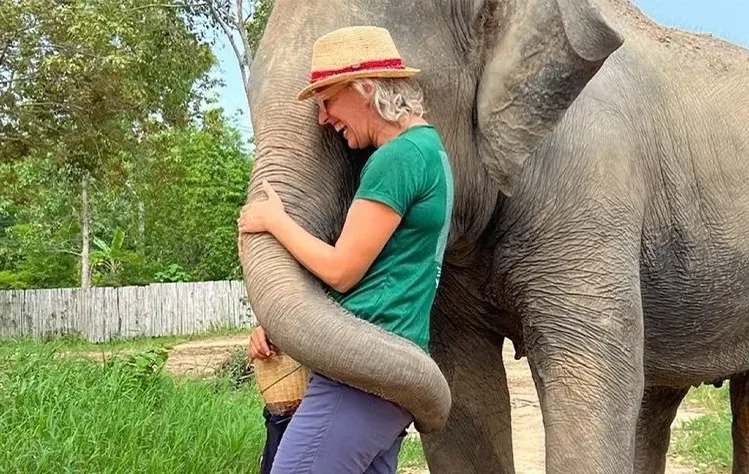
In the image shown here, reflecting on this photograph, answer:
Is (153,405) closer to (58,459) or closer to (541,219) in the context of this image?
(58,459)

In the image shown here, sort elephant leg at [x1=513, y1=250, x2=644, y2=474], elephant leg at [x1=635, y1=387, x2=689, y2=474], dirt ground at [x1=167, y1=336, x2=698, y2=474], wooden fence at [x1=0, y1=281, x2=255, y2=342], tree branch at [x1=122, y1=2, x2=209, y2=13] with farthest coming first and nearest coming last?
wooden fence at [x1=0, y1=281, x2=255, y2=342]
tree branch at [x1=122, y1=2, x2=209, y2=13]
dirt ground at [x1=167, y1=336, x2=698, y2=474]
elephant leg at [x1=635, y1=387, x2=689, y2=474]
elephant leg at [x1=513, y1=250, x2=644, y2=474]

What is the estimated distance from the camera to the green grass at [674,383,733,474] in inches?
232

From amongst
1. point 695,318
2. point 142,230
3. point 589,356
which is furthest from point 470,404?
point 142,230

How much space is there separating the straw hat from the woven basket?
0.62 m

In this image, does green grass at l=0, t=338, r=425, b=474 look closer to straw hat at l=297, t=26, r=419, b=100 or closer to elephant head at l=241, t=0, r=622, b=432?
elephant head at l=241, t=0, r=622, b=432

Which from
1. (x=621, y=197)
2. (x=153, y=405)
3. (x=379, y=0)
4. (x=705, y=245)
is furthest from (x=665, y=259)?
(x=153, y=405)

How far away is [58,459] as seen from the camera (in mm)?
4062

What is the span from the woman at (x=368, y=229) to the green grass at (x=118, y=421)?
2288mm

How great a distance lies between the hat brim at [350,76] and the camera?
6.42 feet

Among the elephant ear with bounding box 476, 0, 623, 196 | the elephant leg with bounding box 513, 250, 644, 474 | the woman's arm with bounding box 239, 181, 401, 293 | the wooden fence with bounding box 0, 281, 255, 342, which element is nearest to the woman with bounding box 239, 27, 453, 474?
the woman's arm with bounding box 239, 181, 401, 293

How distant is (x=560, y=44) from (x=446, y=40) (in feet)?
0.86

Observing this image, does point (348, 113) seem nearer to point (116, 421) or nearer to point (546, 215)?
point (546, 215)

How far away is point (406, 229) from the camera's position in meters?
2.02

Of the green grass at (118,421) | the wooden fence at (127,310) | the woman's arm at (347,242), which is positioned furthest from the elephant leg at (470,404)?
the wooden fence at (127,310)
